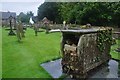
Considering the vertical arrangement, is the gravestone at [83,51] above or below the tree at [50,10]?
below

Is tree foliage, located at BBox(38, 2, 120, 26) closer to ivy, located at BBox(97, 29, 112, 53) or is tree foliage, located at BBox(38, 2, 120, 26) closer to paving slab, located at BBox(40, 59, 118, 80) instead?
ivy, located at BBox(97, 29, 112, 53)

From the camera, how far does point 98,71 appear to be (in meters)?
9.96

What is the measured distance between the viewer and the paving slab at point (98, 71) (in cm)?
941

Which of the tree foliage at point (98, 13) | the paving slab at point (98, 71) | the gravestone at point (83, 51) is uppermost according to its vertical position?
the tree foliage at point (98, 13)

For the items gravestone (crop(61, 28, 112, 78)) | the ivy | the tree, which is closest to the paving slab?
gravestone (crop(61, 28, 112, 78))

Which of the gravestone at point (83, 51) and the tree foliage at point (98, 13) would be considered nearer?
the gravestone at point (83, 51)

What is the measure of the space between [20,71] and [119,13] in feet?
72.4

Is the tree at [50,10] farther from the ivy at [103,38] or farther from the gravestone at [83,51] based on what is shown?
the gravestone at [83,51]

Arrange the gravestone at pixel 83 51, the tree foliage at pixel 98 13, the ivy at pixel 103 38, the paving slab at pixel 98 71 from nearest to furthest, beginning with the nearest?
the gravestone at pixel 83 51
the paving slab at pixel 98 71
the ivy at pixel 103 38
the tree foliage at pixel 98 13

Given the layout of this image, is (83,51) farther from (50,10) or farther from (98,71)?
(50,10)

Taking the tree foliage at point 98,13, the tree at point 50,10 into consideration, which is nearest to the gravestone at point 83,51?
the tree foliage at point 98,13

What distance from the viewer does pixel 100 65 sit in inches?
424

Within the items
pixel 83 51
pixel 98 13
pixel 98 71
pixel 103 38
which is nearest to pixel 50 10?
pixel 98 13

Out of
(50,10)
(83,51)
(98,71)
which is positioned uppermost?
(50,10)
